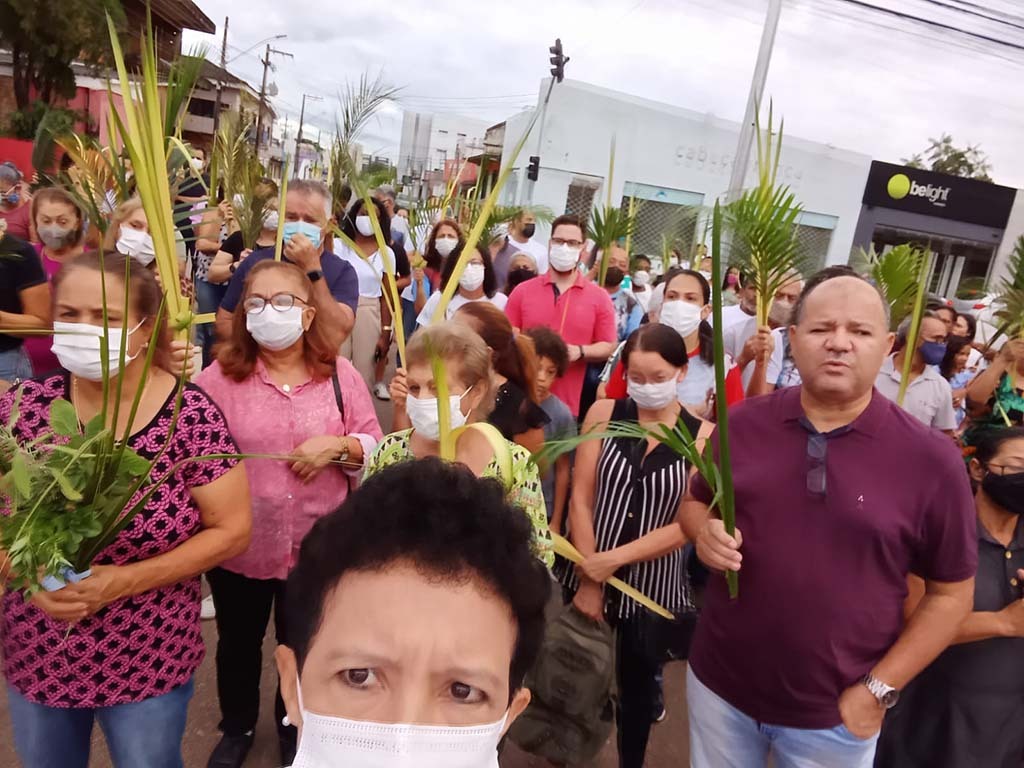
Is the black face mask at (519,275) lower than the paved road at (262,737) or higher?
higher

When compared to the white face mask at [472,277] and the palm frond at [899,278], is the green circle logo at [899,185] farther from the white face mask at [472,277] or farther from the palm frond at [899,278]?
the palm frond at [899,278]

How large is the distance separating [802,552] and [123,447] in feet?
5.20

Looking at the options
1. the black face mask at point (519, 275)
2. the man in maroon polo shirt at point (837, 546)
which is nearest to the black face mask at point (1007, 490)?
the man in maroon polo shirt at point (837, 546)

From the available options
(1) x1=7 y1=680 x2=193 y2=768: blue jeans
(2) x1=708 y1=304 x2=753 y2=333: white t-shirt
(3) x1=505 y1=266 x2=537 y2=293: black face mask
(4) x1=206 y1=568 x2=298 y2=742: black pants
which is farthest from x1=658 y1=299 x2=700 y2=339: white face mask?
(3) x1=505 y1=266 x2=537 y2=293: black face mask

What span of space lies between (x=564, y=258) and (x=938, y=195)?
20.6 metres

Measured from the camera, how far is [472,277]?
515 cm

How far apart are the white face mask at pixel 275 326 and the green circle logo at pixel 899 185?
21486 mm

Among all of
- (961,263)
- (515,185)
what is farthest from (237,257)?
(961,263)

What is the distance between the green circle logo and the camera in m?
19.9

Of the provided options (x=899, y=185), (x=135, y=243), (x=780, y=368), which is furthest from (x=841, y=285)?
(x=899, y=185)

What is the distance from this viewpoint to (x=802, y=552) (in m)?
1.76

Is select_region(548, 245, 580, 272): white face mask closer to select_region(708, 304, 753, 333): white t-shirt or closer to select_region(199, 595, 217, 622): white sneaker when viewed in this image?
select_region(708, 304, 753, 333): white t-shirt

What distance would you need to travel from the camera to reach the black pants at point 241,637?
2.45 metres

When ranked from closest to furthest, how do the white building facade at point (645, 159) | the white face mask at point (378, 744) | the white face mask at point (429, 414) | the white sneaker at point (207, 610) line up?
the white face mask at point (378, 744) < the white face mask at point (429, 414) < the white sneaker at point (207, 610) < the white building facade at point (645, 159)
